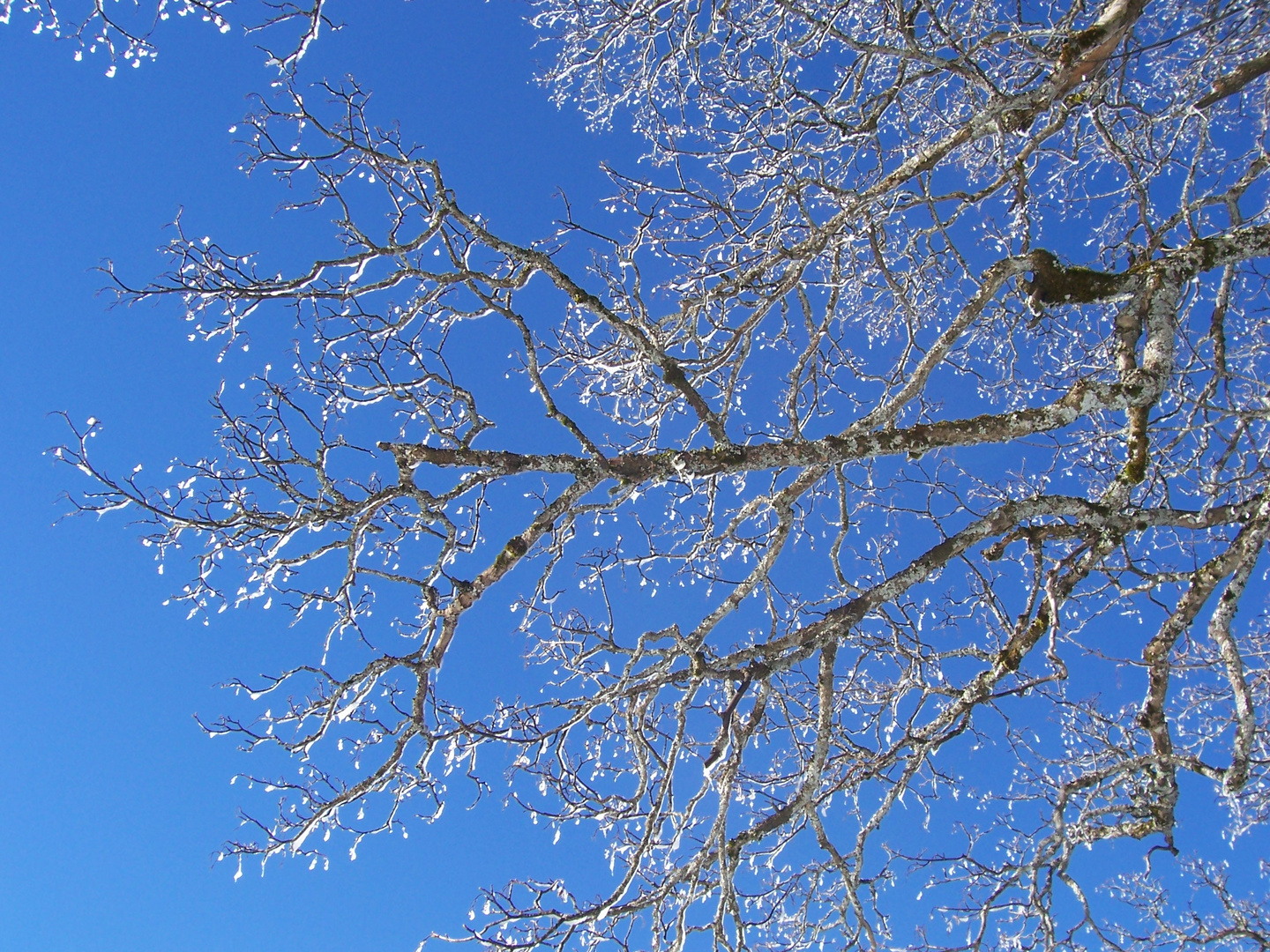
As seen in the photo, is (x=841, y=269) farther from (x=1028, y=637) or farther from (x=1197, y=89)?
(x=1028, y=637)

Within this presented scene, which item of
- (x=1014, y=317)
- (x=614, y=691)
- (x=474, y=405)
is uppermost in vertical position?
(x=1014, y=317)

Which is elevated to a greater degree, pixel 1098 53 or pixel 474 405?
pixel 1098 53

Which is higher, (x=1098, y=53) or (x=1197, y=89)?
(x=1197, y=89)

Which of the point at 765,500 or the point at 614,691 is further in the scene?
the point at 765,500

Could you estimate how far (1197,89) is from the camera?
17.0 feet

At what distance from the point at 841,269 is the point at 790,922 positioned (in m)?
4.81

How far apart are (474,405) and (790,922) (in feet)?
11.7

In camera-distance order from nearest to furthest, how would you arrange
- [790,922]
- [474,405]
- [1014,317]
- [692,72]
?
[474,405] < [790,922] < [692,72] < [1014,317]

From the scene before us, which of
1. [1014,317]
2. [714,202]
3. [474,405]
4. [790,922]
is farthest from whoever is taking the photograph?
[1014,317]

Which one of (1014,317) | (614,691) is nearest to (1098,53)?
(1014,317)

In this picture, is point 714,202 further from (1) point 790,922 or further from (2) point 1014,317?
(1) point 790,922

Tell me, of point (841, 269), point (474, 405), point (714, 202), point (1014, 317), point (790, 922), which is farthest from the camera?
point (841, 269)

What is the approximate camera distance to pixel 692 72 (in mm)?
5422

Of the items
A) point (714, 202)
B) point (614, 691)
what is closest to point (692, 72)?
point (714, 202)
